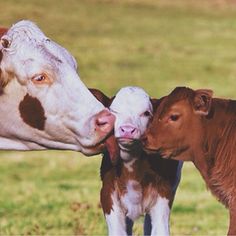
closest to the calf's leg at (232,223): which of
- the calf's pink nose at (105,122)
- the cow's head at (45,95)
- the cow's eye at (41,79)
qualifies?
the cow's head at (45,95)

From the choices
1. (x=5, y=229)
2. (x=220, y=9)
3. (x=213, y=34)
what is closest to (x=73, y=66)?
(x=5, y=229)

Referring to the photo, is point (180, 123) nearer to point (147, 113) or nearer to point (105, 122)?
point (147, 113)

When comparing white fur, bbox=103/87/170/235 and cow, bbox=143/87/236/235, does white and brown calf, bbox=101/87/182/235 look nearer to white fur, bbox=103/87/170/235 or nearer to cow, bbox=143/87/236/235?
white fur, bbox=103/87/170/235

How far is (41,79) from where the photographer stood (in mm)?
7234

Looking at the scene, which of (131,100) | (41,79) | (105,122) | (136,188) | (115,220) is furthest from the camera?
(136,188)

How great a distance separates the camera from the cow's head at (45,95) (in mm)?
7105

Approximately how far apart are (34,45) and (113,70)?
28.7 m

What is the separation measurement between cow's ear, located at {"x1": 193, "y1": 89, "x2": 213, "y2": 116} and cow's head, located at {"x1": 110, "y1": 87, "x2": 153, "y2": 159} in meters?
0.34

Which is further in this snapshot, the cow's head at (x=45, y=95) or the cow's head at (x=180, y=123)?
the cow's head at (x=180, y=123)

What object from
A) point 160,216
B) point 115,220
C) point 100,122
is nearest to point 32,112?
point 100,122

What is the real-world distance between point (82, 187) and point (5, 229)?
5.62 m

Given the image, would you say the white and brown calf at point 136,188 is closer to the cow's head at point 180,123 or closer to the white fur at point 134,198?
the white fur at point 134,198

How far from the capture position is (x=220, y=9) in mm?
51688

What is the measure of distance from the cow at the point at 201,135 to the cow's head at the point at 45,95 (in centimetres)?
87
